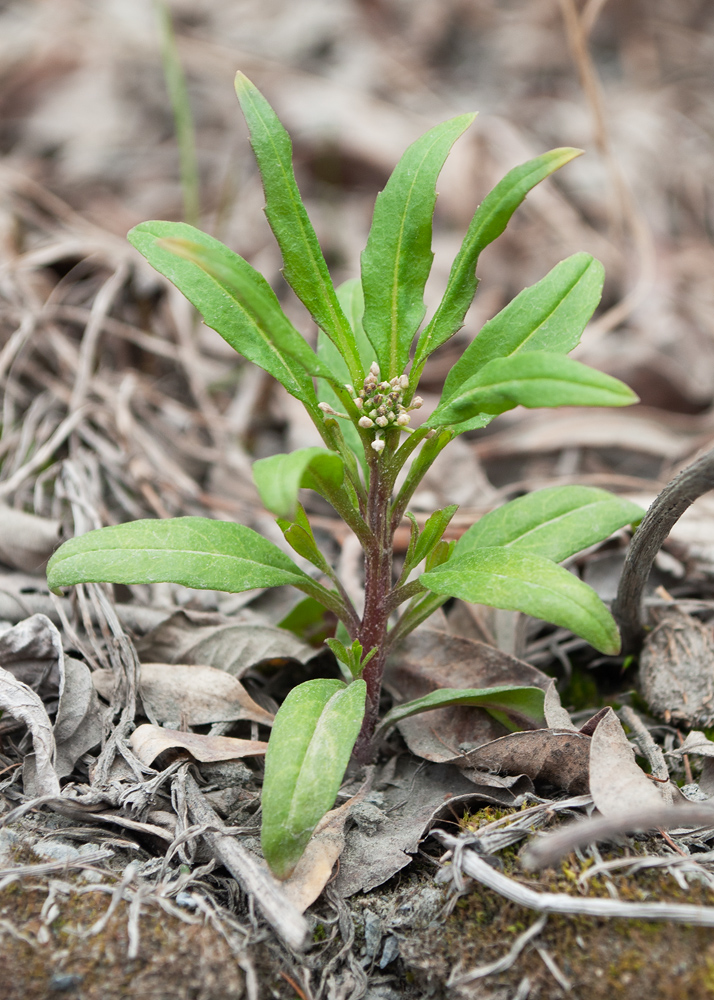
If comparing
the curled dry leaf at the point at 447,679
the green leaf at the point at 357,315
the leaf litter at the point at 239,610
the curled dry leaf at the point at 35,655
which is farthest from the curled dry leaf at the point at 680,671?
the curled dry leaf at the point at 35,655

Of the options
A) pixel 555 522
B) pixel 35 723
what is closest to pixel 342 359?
pixel 555 522

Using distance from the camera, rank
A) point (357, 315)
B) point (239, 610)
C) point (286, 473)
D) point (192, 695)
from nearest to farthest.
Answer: point (286, 473)
point (192, 695)
point (357, 315)
point (239, 610)

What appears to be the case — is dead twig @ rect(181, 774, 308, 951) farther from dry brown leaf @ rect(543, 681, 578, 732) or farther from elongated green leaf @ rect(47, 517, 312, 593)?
dry brown leaf @ rect(543, 681, 578, 732)

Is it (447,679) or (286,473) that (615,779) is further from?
(286,473)

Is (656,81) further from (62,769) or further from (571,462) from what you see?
(62,769)

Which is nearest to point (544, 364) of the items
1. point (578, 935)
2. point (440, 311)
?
point (440, 311)

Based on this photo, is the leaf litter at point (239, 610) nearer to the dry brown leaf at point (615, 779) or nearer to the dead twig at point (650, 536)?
the dry brown leaf at point (615, 779)

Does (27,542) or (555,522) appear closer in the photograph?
(555,522)
